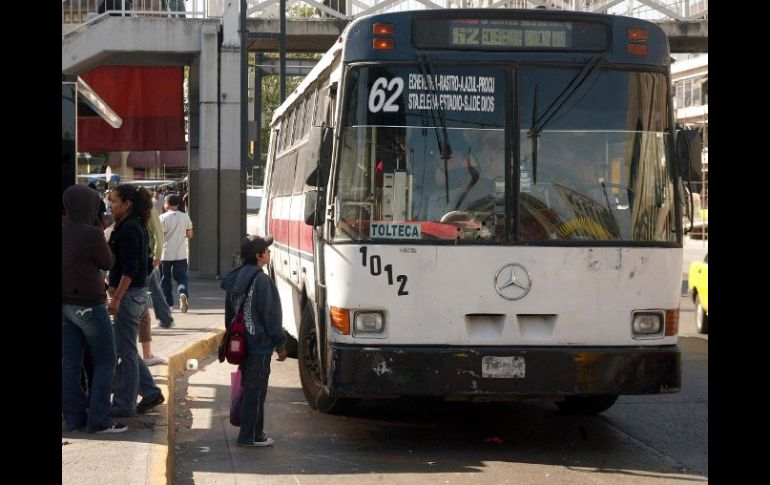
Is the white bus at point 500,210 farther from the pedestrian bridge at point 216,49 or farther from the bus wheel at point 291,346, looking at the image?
the pedestrian bridge at point 216,49

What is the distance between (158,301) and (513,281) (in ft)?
26.3

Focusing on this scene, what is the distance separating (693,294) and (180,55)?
12925mm

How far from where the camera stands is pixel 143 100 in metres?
28.8

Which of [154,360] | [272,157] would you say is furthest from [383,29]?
[272,157]

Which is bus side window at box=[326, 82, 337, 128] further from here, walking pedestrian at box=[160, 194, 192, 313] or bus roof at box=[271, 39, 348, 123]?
walking pedestrian at box=[160, 194, 192, 313]

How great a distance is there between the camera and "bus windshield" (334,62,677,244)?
8742mm

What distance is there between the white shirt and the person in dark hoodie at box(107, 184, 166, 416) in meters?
7.89

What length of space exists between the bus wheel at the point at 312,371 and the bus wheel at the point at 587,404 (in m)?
1.97

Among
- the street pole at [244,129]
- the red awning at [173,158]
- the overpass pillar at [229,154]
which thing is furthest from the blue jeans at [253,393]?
the red awning at [173,158]

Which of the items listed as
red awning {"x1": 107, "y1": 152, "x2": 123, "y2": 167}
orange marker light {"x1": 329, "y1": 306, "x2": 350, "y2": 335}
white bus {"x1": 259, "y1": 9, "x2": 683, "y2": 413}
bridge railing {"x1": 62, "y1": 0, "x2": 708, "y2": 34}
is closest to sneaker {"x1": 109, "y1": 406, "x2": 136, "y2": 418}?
white bus {"x1": 259, "y1": 9, "x2": 683, "y2": 413}

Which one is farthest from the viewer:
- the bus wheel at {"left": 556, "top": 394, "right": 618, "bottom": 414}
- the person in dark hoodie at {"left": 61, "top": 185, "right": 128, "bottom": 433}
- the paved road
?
the bus wheel at {"left": 556, "top": 394, "right": 618, "bottom": 414}

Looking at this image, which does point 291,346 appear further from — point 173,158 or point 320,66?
point 173,158

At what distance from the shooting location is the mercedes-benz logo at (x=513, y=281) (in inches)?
343

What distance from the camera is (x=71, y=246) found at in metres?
8.49
